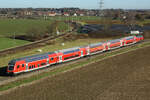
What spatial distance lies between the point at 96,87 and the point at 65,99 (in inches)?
238

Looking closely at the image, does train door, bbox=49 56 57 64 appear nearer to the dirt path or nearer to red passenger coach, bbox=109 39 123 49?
the dirt path

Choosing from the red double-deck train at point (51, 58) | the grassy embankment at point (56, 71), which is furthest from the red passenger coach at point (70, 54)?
the grassy embankment at point (56, 71)

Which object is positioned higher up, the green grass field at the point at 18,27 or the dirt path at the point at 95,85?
the green grass field at the point at 18,27

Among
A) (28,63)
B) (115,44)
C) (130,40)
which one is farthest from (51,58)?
(130,40)

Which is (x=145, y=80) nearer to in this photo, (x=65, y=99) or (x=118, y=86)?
(x=118, y=86)

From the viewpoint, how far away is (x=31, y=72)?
35.6 m

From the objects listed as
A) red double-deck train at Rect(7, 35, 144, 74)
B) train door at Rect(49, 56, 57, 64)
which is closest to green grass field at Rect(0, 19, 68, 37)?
red double-deck train at Rect(7, 35, 144, 74)

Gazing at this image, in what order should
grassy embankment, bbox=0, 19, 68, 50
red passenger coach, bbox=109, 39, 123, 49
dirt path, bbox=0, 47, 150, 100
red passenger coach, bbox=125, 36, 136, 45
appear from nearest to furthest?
1. dirt path, bbox=0, 47, 150, 100
2. red passenger coach, bbox=109, 39, 123, 49
3. red passenger coach, bbox=125, 36, 136, 45
4. grassy embankment, bbox=0, 19, 68, 50

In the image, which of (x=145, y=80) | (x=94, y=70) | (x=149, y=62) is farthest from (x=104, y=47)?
(x=145, y=80)

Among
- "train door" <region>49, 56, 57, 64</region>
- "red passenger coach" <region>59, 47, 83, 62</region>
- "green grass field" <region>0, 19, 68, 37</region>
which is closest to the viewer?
"train door" <region>49, 56, 57, 64</region>

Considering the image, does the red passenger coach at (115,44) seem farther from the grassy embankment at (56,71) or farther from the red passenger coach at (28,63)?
the red passenger coach at (28,63)

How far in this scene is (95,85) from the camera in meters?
31.0

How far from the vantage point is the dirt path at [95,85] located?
2678cm

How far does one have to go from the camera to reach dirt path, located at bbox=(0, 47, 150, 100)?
87.9 ft
